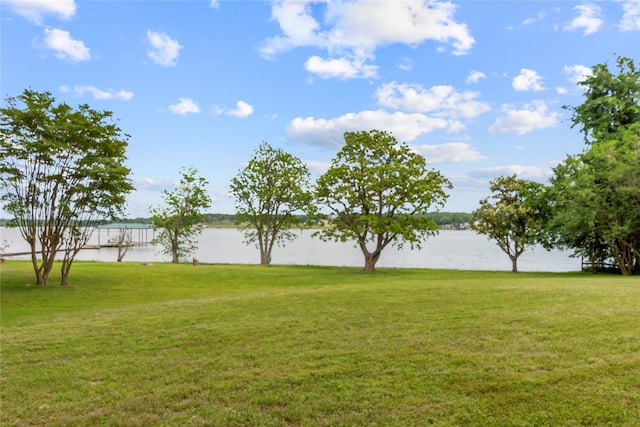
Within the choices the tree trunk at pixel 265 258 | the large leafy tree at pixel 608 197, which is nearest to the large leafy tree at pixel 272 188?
the tree trunk at pixel 265 258

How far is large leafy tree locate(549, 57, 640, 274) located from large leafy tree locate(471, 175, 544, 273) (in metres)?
1.37

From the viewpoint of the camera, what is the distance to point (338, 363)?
6.68m

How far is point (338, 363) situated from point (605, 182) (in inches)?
1041

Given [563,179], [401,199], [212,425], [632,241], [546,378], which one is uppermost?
[563,179]

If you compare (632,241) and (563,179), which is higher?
(563,179)

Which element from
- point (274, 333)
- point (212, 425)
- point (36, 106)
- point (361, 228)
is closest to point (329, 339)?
point (274, 333)

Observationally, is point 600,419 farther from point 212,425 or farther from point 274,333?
point 274,333

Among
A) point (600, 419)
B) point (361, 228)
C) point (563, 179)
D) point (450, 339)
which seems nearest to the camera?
point (600, 419)

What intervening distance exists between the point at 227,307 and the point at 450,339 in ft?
21.7

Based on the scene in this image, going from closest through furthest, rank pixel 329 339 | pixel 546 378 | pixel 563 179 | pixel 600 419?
pixel 600 419 → pixel 546 378 → pixel 329 339 → pixel 563 179

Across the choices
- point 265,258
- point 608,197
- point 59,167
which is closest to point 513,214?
point 608,197

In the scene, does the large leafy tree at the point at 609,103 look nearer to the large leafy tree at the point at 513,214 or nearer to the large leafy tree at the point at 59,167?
the large leafy tree at the point at 513,214

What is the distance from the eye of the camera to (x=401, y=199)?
2689 centimetres

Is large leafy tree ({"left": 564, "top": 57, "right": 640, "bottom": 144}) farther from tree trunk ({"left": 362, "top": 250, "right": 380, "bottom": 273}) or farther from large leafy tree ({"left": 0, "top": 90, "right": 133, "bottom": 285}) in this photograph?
large leafy tree ({"left": 0, "top": 90, "right": 133, "bottom": 285})
